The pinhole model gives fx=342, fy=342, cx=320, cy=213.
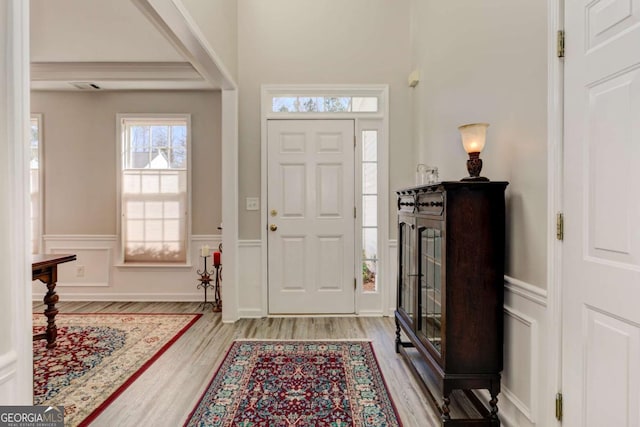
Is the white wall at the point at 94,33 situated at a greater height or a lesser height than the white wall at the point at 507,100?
greater

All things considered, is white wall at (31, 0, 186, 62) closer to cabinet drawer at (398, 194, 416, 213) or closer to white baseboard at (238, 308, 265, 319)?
cabinet drawer at (398, 194, 416, 213)

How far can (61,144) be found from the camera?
415 cm

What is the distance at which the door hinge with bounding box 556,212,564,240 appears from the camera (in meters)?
1.40

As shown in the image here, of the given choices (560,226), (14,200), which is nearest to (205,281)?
(14,200)

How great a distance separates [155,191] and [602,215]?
422cm

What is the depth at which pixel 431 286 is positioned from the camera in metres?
1.98

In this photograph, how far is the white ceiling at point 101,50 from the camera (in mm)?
2742

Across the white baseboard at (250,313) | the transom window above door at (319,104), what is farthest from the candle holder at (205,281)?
the transom window above door at (319,104)

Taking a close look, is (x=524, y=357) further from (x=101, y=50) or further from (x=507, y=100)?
(x=101, y=50)

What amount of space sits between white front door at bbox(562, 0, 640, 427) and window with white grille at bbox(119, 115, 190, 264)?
3.82 metres

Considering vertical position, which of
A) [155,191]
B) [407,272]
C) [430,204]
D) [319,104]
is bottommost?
[407,272]

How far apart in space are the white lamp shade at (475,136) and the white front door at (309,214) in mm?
1774

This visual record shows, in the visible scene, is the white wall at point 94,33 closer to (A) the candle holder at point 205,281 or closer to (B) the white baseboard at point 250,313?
(A) the candle holder at point 205,281

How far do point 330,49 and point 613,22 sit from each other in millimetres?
2752
